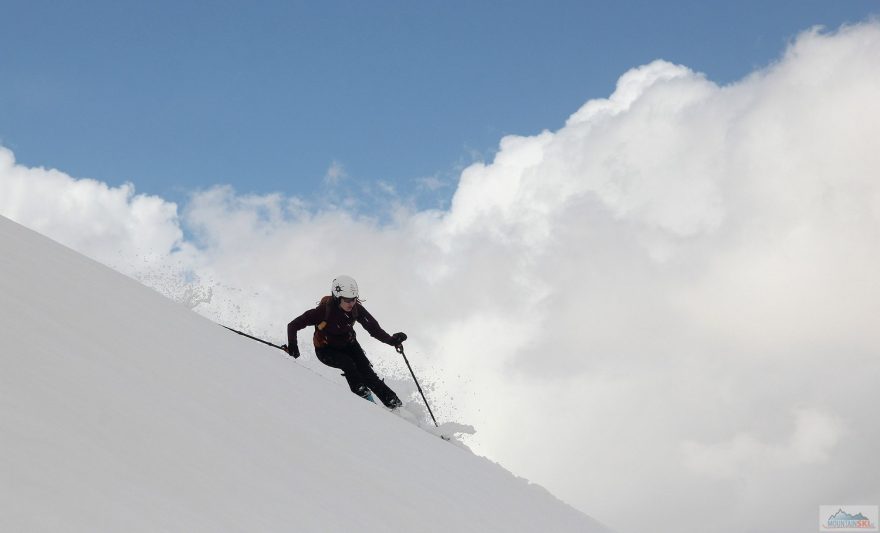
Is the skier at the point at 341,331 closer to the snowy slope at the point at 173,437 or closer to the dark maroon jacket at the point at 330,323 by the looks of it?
the dark maroon jacket at the point at 330,323

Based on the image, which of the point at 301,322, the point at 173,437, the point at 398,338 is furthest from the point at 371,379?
the point at 173,437

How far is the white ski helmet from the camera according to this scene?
9508 millimetres

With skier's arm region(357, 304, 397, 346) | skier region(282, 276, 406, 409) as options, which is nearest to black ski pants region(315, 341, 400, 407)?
skier region(282, 276, 406, 409)

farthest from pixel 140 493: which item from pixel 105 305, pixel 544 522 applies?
pixel 544 522

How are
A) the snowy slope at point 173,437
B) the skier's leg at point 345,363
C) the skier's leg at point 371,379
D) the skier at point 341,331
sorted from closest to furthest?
the snowy slope at point 173,437, the skier's leg at point 371,379, the skier's leg at point 345,363, the skier at point 341,331

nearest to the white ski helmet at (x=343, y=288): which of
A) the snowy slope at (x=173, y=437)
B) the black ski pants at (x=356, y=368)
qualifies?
the black ski pants at (x=356, y=368)

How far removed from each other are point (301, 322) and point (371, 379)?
1.09 metres

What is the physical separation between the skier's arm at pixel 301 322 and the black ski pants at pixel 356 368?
346 mm

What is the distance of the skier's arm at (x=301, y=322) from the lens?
9.33 m

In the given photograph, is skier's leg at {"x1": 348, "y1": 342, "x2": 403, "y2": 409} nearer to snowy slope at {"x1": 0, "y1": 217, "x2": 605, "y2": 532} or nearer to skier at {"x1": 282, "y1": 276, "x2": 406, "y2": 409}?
skier at {"x1": 282, "y1": 276, "x2": 406, "y2": 409}

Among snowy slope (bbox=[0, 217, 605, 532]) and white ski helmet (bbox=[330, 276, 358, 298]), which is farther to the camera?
white ski helmet (bbox=[330, 276, 358, 298])

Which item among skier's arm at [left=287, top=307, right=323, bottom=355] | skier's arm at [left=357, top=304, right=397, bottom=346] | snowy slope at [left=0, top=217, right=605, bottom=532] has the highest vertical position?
skier's arm at [left=357, top=304, right=397, bottom=346]

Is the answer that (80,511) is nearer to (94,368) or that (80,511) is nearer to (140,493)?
(140,493)

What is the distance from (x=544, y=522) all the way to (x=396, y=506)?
2.17 meters
